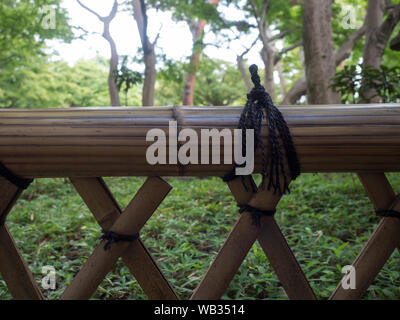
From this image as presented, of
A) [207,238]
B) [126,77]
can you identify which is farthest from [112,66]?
[207,238]

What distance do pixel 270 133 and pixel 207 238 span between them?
A: 5.18 ft

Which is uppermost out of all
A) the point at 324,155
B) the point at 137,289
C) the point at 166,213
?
the point at 166,213

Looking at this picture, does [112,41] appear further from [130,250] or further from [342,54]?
[130,250]

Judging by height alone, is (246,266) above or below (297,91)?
below

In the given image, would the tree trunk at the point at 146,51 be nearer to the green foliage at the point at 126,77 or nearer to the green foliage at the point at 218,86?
the green foliage at the point at 126,77

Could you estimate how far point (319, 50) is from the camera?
4.48 m

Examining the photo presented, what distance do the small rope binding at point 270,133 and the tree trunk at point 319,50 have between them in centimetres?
395

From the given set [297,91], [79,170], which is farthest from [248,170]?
[297,91]

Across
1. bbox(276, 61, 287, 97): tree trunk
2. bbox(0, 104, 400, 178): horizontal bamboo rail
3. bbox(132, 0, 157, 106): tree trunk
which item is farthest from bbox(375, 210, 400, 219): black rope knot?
bbox(276, 61, 287, 97): tree trunk

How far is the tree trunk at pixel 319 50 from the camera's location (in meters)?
4.45

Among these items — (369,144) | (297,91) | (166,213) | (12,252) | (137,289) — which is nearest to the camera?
(369,144)
